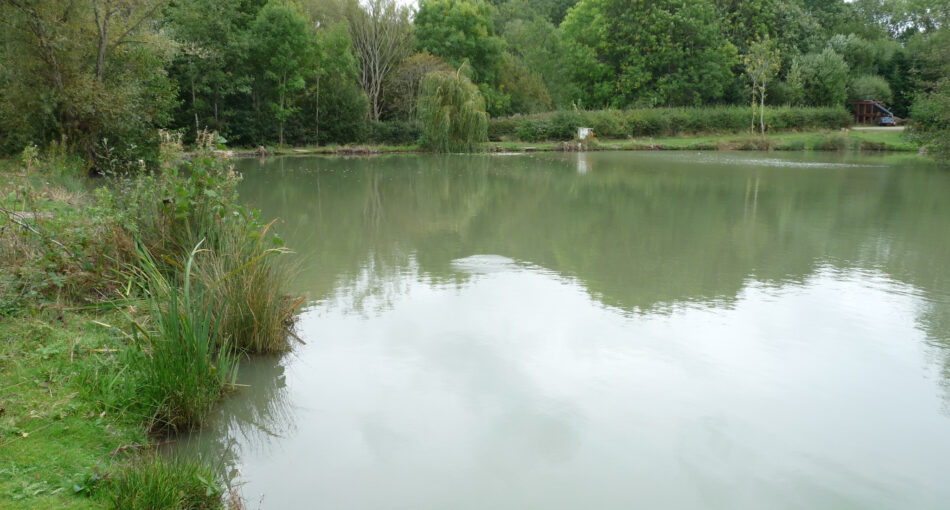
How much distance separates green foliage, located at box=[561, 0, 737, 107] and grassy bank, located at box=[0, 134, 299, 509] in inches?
1507

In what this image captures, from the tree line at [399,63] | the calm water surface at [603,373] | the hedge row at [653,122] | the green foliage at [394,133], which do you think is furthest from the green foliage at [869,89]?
the calm water surface at [603,373]

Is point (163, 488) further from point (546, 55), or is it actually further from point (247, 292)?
point (546, 55)

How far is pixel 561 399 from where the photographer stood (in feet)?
14.7

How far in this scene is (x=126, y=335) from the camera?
425cm

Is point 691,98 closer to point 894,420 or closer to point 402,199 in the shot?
point 402,199

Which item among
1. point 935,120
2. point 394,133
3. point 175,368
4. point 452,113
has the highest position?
point 452,113

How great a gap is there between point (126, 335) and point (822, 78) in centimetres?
4722

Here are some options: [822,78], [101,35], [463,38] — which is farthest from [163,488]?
[822,78]

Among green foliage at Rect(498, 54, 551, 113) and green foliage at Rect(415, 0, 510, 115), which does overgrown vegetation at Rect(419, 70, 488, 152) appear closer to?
green foliage at Rect(415, 0, 510, 115)

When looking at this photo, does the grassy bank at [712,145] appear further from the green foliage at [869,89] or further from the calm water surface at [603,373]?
the calm water surface at [603,373]

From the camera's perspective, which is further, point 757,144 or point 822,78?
point 822,78

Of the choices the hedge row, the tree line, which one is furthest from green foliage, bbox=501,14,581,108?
the hedge row

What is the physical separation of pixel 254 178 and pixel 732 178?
13.0 metres

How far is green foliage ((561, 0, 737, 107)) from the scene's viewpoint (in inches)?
1628
